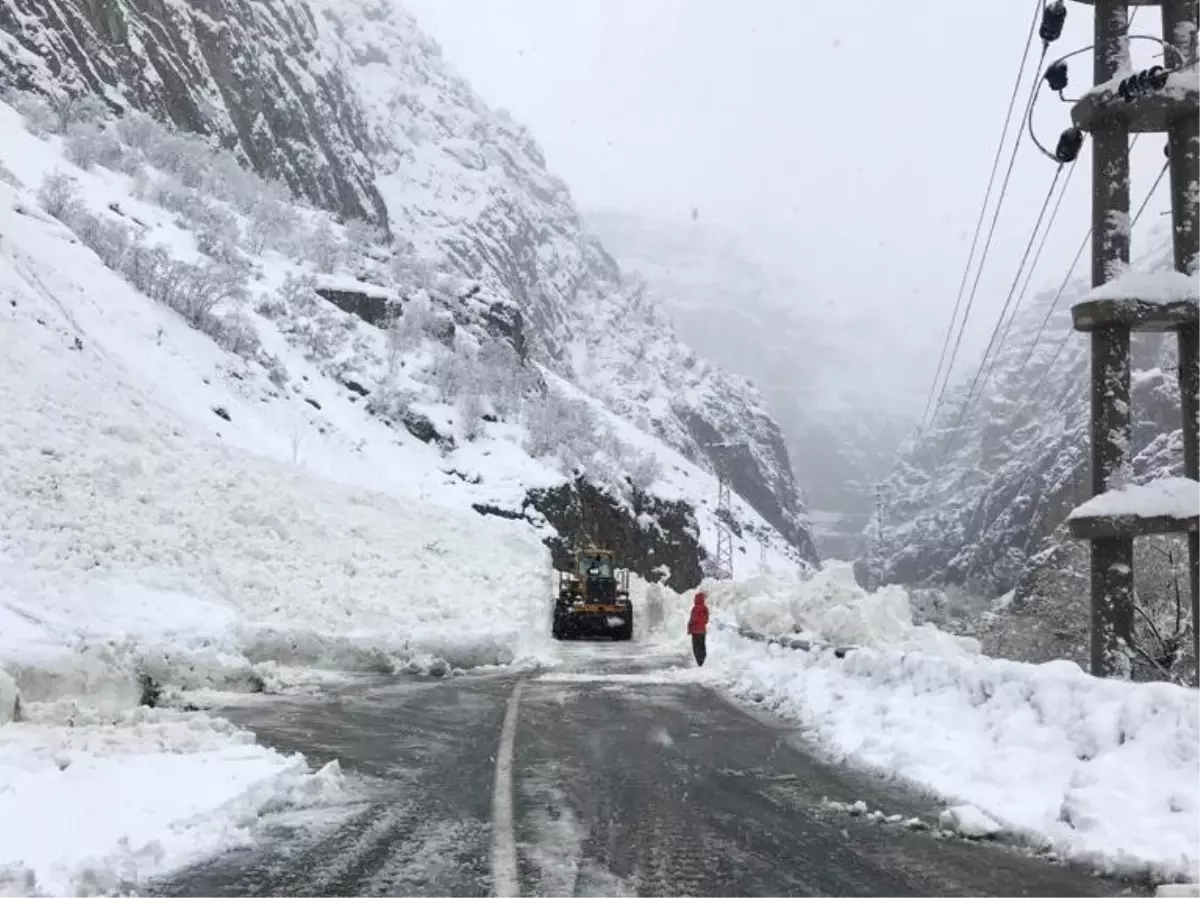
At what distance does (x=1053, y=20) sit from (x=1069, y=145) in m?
2.24

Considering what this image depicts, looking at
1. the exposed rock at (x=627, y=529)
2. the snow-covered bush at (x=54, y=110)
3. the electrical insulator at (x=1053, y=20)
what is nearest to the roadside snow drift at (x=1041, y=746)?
the electrical insulator at (x=1053, y=20)

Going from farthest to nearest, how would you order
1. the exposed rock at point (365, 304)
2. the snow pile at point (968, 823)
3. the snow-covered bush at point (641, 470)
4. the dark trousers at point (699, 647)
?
1. the snow-covered bush at point (641, 470)
2. the exposed rock at point (365, 304)
3. the dark trousers at point (699, 647)
4. the snow pile at point (968, 823)

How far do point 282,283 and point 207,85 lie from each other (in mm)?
51279

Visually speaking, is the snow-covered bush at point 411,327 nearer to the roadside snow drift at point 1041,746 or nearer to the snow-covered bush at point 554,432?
the snow-covered bush at point 554,432

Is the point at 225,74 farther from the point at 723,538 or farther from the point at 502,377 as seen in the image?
the point at 723,538

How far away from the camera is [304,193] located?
109125 mm

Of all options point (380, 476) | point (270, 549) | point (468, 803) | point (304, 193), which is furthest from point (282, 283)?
point (304, 193)

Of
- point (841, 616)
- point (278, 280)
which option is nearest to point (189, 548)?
point (841, 616)

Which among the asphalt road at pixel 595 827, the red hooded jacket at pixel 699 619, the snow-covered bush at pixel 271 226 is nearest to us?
the asphalt road at pixel 595 827

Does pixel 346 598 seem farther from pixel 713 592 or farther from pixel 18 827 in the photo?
pixel 713 592

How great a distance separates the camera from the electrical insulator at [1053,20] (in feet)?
49.5

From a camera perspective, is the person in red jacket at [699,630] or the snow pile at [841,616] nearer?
the snow pile at [841,616]

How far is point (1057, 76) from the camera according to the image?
49.5 ft

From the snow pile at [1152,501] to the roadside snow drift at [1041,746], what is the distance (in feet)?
11.6
